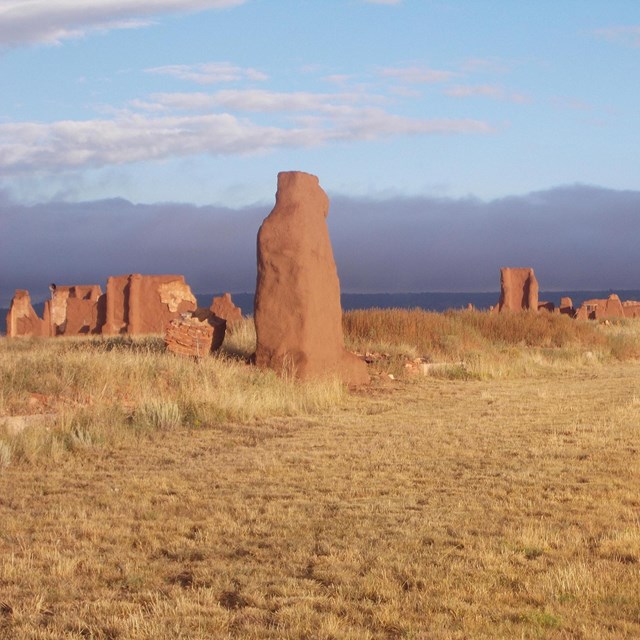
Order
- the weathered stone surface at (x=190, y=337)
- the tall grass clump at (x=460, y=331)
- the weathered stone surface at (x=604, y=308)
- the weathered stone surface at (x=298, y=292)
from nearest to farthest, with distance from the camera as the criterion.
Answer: the weathered stone surface at (x=298, y=292), the weathered stone surface at (x=190, y=337), the tall grass clump at (x=460, y=331), the weathered stone surface at (x=604, y=308)

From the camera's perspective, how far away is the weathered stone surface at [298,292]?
14250 mm

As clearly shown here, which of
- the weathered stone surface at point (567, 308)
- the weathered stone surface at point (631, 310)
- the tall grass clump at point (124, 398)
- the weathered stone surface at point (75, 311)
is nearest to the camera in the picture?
the tall grass clump at point (124, 398)

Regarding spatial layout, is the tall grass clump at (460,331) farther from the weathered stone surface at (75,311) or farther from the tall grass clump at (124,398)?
the weathered stone surface at (75,311)

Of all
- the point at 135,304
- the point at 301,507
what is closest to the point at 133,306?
the point at 135,304

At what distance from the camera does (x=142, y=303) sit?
1238 inches

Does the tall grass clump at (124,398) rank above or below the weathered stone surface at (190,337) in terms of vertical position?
below

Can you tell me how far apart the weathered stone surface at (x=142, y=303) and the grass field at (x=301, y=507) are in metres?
17.0

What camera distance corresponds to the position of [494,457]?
8.77 meters

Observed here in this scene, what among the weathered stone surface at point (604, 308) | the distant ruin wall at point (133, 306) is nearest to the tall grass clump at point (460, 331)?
the distant ruin wall at point (133, 306)

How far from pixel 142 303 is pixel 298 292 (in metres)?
18.2

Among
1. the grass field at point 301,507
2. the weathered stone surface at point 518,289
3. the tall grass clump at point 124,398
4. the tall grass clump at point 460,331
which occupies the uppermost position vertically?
the weathered stone surface at point 518,289

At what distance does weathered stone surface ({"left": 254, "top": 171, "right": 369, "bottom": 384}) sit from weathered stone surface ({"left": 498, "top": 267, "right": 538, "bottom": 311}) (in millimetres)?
20089

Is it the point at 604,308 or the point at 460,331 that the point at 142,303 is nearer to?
the point at 460,331

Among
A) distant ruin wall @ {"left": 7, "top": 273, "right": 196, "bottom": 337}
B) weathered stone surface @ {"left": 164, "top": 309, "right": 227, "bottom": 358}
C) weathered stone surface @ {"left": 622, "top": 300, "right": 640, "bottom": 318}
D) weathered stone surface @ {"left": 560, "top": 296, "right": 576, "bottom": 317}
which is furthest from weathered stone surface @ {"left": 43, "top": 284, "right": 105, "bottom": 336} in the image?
weathered stone surface @ {"left": 622, "top": 300, "right": 640, "bottom": 318}
